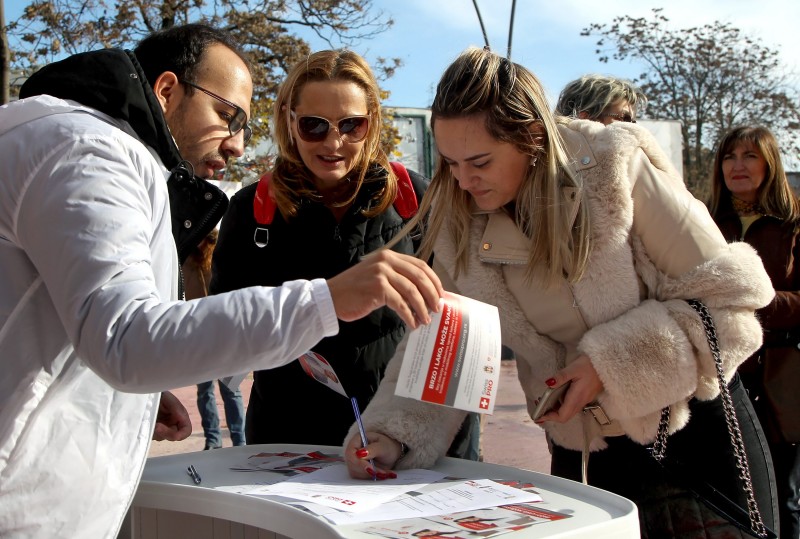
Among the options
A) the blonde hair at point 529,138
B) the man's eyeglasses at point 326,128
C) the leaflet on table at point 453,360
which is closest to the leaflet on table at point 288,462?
the leaflet on table at point 453,360

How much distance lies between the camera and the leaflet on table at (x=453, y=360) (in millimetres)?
1638

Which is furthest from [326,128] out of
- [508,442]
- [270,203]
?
[508,442]

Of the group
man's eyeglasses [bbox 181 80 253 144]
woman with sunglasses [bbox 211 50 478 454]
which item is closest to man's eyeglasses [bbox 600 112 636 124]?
woman with sunglasses [bbox 211 50 478 454]

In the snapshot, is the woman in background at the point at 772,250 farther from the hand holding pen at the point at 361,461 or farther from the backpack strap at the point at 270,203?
the hand holding pen at the point at 361,461

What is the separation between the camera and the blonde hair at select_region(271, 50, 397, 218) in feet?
8.96

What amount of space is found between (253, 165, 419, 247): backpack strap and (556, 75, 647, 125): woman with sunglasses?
682 millimetres

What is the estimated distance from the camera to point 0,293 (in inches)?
56.4

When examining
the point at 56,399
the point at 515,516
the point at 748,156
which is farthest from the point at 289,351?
the point at 748,156

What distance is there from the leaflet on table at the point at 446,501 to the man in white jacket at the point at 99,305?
35 cm

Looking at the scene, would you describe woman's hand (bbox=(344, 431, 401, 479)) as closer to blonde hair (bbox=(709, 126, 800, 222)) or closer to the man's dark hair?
the man's dark hair

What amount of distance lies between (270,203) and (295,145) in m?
0.25

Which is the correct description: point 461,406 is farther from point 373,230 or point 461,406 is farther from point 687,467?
point 373,230

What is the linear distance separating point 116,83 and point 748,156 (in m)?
3.16

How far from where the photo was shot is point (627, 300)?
2.08 meters
